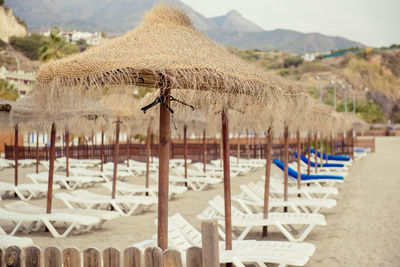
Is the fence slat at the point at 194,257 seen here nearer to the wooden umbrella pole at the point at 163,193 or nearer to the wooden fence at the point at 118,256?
the wooden fence at the point at 118,256

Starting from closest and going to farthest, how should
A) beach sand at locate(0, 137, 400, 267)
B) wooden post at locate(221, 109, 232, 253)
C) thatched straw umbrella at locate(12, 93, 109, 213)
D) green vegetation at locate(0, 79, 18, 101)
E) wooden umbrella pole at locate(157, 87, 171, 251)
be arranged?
1. wooden umbrella pole at locate(157, 87, 171, 251)
2. wooden post at locate(221, 109, 232, 253)
3. beach sand at locate(0, 137, 400, 267)
4. thatched straw umbrella at locate(12, 93, 109, 213)
5. green vegetation at locate(0, 79, 18, 101)

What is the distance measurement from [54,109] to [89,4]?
354 feet

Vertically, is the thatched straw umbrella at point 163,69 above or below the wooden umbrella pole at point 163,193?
above

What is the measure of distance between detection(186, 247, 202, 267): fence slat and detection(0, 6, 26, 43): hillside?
102536 mm

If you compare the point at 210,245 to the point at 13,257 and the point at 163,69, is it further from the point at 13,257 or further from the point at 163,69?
the point at 163,69

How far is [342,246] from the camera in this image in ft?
21.6

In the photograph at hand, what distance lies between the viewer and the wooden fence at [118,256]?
9.78ft

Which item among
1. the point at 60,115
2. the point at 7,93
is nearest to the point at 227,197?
the point at 60,115

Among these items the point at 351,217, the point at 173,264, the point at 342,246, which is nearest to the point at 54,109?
the point at 173,264

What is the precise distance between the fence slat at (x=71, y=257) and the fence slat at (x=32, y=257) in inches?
7.6

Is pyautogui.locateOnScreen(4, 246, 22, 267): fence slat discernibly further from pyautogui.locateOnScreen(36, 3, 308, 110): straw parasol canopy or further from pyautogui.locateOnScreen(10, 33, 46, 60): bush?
pyautogui.locateOnScreen(10, 33, 46, 60): bush

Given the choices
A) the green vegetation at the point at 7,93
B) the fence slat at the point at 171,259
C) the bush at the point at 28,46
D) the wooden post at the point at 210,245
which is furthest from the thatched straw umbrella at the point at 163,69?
the bush at the point at 28,46

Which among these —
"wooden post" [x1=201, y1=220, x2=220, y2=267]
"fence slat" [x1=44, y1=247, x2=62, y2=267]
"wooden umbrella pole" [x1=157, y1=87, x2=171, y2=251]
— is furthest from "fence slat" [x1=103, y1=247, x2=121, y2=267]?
"wooden umbrella pole" [x1=157, y1=87, x2=171, y2=251]

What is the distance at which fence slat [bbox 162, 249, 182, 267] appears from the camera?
3.02 m
